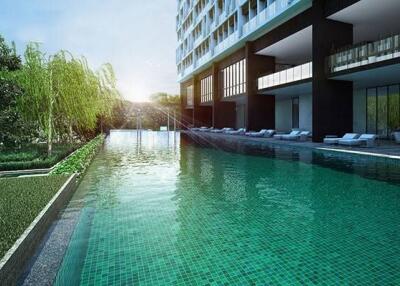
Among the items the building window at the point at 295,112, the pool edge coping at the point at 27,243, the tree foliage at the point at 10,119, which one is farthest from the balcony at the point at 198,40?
the pool edge coping at the point at 27,243

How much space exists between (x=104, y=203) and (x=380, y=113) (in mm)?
20952

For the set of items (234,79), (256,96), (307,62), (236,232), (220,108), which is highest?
(234,79)

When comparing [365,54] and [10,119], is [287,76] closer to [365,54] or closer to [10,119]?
[365,54]

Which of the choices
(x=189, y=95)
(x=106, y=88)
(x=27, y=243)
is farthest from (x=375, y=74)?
(x=189, y=95)

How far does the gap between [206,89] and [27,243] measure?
125 ft

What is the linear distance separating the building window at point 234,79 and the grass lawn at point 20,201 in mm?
23880

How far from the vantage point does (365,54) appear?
1514 centimetres

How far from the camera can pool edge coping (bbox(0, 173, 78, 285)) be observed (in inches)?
120

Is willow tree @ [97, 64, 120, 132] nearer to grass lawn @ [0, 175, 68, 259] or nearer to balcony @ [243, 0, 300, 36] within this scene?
balcony @ [243, 0, 300, 36]

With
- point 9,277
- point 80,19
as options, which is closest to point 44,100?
point 80,19

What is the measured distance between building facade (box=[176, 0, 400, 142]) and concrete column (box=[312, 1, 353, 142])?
0.06 m

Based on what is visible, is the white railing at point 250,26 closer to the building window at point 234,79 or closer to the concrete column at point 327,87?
the building window at point 234,79

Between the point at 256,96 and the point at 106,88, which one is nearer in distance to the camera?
the point at 106,88

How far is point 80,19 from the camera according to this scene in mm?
16328
